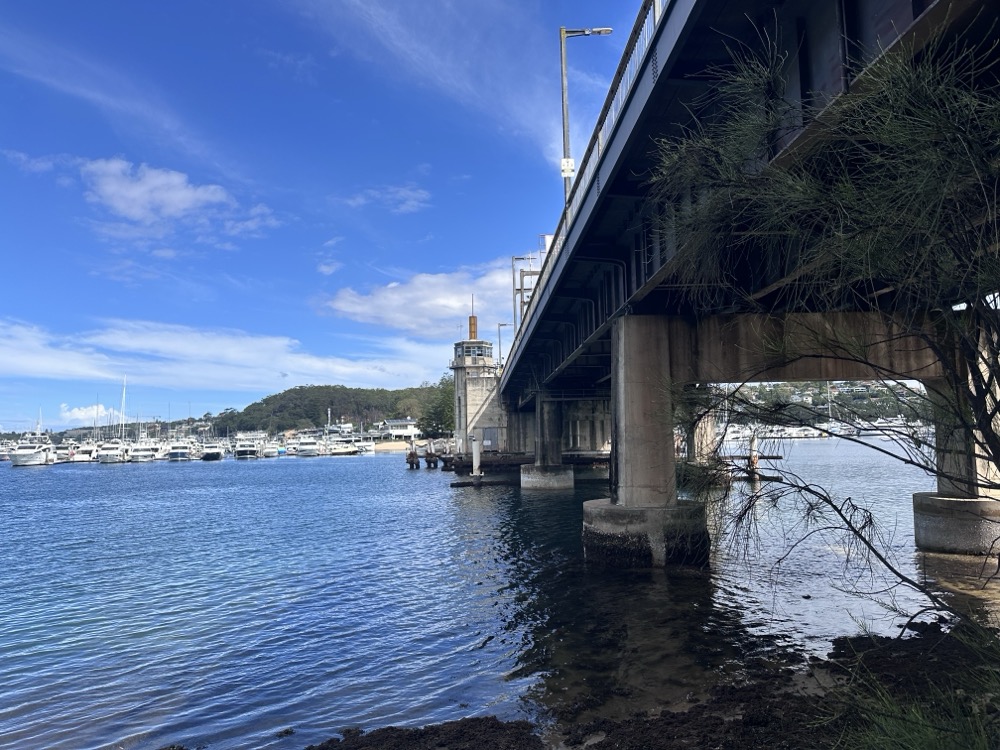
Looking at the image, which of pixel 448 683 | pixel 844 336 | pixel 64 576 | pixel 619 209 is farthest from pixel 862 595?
pixel 64 576

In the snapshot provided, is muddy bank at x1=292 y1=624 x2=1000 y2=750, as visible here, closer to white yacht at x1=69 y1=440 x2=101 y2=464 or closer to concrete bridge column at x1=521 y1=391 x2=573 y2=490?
concrete bridge column at x1=521 y1=391 x2=573 y2=490

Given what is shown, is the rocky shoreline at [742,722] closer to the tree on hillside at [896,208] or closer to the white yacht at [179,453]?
the tree on hillside at [896,208]

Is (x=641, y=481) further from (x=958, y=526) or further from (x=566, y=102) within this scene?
(x=566, y=102)

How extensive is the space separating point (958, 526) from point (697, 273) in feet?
52.2

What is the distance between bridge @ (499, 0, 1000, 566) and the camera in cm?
619

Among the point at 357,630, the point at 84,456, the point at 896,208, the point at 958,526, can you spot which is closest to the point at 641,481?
the point at 958,526

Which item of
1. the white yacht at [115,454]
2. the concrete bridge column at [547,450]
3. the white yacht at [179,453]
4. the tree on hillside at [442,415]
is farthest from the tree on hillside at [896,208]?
the white yacht at [115,454]

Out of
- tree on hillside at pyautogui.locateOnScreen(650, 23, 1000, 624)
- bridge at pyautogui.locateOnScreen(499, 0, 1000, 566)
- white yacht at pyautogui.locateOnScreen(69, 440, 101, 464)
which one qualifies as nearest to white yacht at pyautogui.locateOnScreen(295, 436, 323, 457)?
white yacht at pyautogui.locateOnScreen(69, 440, 101, 464)

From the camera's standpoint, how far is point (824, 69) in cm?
870

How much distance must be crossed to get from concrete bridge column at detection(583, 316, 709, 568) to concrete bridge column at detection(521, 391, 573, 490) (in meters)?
30.1

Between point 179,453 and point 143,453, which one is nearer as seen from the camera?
point 143,453

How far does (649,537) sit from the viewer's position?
1842 cm

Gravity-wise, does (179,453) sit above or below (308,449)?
below

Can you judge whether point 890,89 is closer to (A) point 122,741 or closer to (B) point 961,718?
(B) point 961,718
